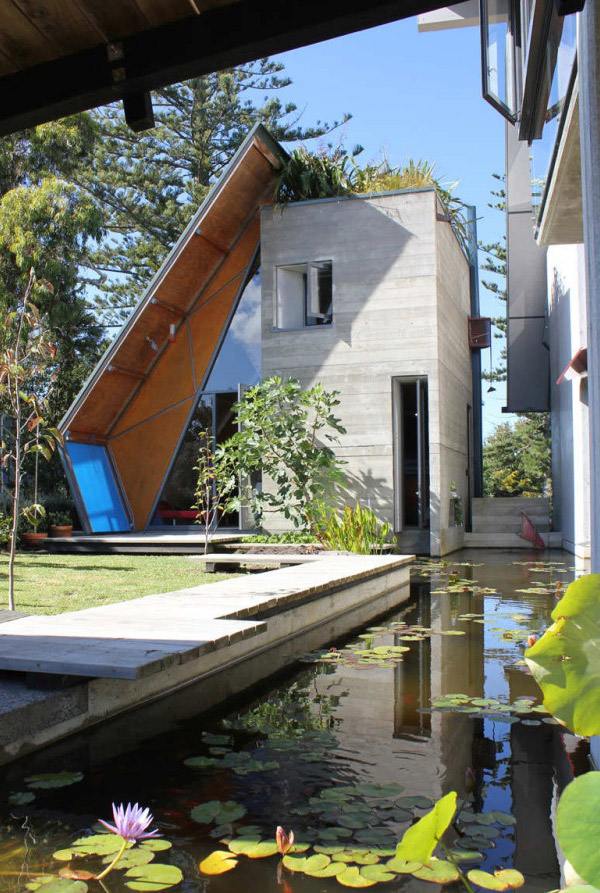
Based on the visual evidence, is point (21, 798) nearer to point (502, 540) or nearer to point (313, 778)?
point (313, 778)

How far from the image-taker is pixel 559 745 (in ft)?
11.0

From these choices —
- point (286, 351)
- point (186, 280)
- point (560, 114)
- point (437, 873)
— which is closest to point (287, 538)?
point (286, 351)

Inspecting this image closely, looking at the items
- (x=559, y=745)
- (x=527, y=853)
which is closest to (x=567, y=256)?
(x=559, y=745)

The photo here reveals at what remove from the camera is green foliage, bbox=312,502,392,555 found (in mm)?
10505

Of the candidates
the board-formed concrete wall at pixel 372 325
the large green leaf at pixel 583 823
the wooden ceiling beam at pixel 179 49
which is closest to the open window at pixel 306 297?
the board-formed concrete wall at pixel 372 325

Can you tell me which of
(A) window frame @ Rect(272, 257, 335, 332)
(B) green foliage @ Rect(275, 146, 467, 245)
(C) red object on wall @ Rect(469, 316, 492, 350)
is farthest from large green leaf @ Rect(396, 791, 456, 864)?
(C) red object on wall @ Rect(469, 316, 492, 350)

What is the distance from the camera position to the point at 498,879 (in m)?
2.11

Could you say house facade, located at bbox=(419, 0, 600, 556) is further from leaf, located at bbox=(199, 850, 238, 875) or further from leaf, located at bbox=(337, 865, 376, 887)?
leaf, located at bbox=(199, 850, 238, 875)

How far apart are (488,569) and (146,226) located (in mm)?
16942

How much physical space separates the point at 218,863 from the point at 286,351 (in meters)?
10.9

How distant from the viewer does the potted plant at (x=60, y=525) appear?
1312cm

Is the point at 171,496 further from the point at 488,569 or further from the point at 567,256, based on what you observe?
the point at 567,256

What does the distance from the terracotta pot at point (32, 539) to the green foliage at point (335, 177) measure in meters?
6.49

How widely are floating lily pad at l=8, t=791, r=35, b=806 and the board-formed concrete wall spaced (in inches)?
375
